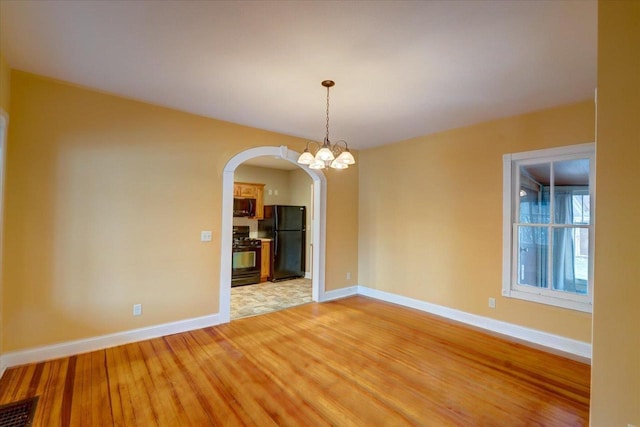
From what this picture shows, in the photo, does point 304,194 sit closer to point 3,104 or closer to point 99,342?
point 99,342

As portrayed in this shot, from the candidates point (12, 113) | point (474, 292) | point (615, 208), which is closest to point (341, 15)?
point (615, 208)

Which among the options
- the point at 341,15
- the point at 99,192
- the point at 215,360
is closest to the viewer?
the point at 341,15

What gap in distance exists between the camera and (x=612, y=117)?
152 centimetres

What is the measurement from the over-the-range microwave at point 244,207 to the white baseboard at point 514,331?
12.1 ft

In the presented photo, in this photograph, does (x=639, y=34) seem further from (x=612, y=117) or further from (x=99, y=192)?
(x=99, y=192)

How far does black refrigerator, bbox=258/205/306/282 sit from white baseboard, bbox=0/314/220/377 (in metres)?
2.69

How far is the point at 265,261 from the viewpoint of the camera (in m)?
6.48

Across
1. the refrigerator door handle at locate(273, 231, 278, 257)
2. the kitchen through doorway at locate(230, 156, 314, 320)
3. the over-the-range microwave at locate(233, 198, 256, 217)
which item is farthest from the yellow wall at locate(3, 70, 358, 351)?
the over-the-range microwave at locate(233, 198, 256, 217)

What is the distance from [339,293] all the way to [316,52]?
159 inches

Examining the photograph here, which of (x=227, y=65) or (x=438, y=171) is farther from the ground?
(x=227, y=65)

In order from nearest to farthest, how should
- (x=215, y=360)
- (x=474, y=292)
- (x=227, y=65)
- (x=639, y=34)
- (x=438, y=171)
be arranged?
(x=639, y=34)
(x=227, y=65)
(x=215, y=360)
(x=474, y=292)
(x=438, y=171)

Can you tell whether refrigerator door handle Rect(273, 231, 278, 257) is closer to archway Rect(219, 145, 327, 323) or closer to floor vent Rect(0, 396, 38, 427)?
archway Rect(219, 145, 327, 323)

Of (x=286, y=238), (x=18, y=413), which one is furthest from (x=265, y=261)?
(x=18, y=413)

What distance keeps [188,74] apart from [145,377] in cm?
276
